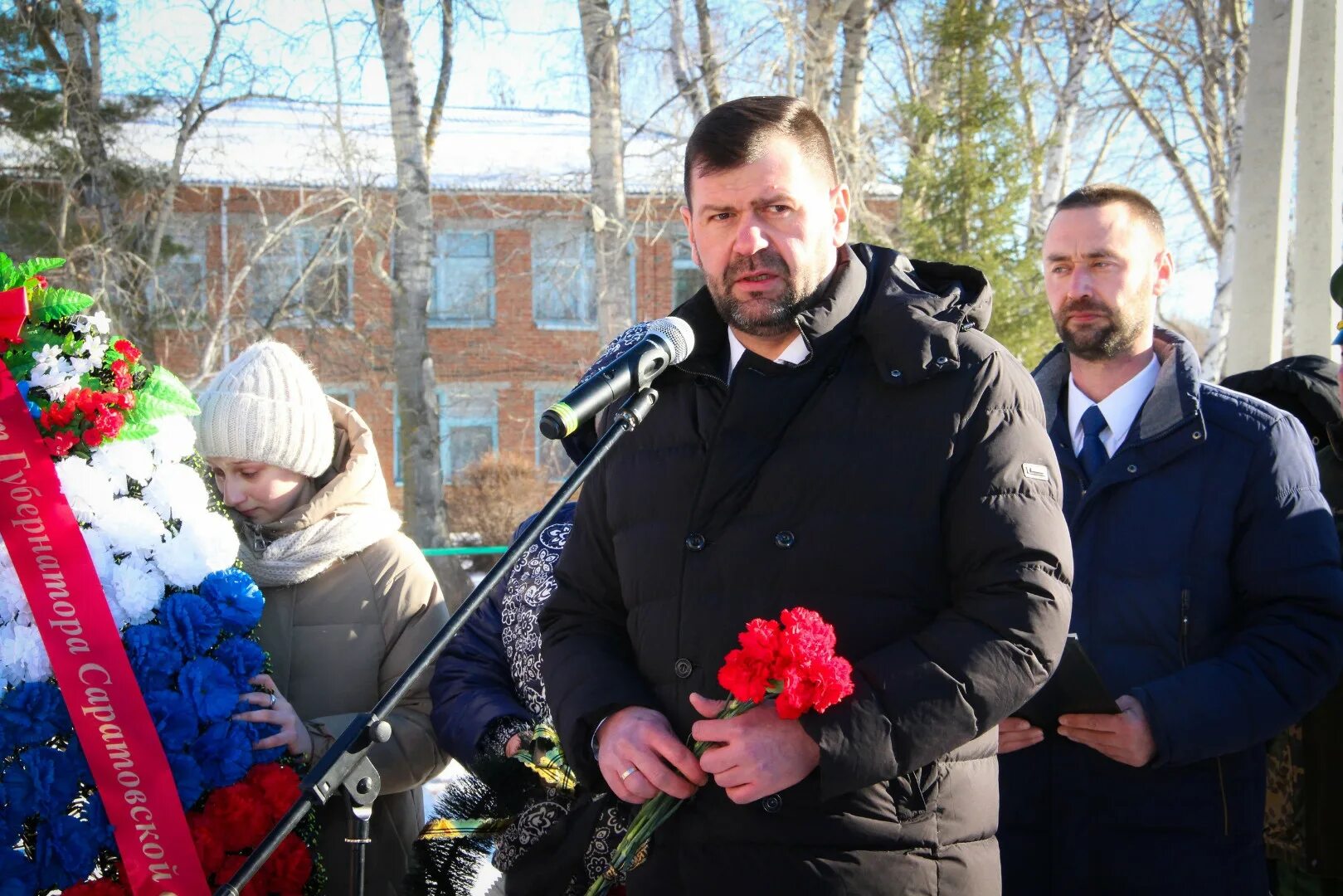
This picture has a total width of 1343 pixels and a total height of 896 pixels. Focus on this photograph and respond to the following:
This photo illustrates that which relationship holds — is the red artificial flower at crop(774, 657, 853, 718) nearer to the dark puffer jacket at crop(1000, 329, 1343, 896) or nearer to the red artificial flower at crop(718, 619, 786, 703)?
the red artificial flower at crop(718, 619, 786, 703)

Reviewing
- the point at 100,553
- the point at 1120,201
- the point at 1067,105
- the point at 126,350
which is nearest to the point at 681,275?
the point at 1067,105

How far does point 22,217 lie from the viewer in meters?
15.3

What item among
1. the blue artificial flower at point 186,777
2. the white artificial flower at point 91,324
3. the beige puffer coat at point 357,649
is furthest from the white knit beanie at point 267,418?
the blue artificial flower at point 186,777

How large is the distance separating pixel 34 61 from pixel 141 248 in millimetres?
2530

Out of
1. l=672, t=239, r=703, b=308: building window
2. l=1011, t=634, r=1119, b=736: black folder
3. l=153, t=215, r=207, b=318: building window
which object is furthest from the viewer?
l=672, t=239, r=703, b=308: building window

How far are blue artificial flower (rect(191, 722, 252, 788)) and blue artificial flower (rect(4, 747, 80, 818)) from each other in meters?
0.25

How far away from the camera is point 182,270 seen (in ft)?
61.4

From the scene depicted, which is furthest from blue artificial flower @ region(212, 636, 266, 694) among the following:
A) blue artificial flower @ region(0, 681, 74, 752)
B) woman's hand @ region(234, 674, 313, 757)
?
blue artificial flower @ region(0, 681, 74, 752)

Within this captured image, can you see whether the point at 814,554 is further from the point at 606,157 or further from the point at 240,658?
the point at 606,157

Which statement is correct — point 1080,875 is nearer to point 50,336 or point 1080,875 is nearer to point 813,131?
point 813,131

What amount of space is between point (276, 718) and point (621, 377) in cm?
137

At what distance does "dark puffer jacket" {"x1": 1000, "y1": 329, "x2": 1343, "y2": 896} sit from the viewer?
8.96 feet

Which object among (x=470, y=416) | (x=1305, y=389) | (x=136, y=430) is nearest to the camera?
(x=136, y=430)

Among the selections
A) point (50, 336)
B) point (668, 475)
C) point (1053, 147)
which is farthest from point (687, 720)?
point (1053, 147)
